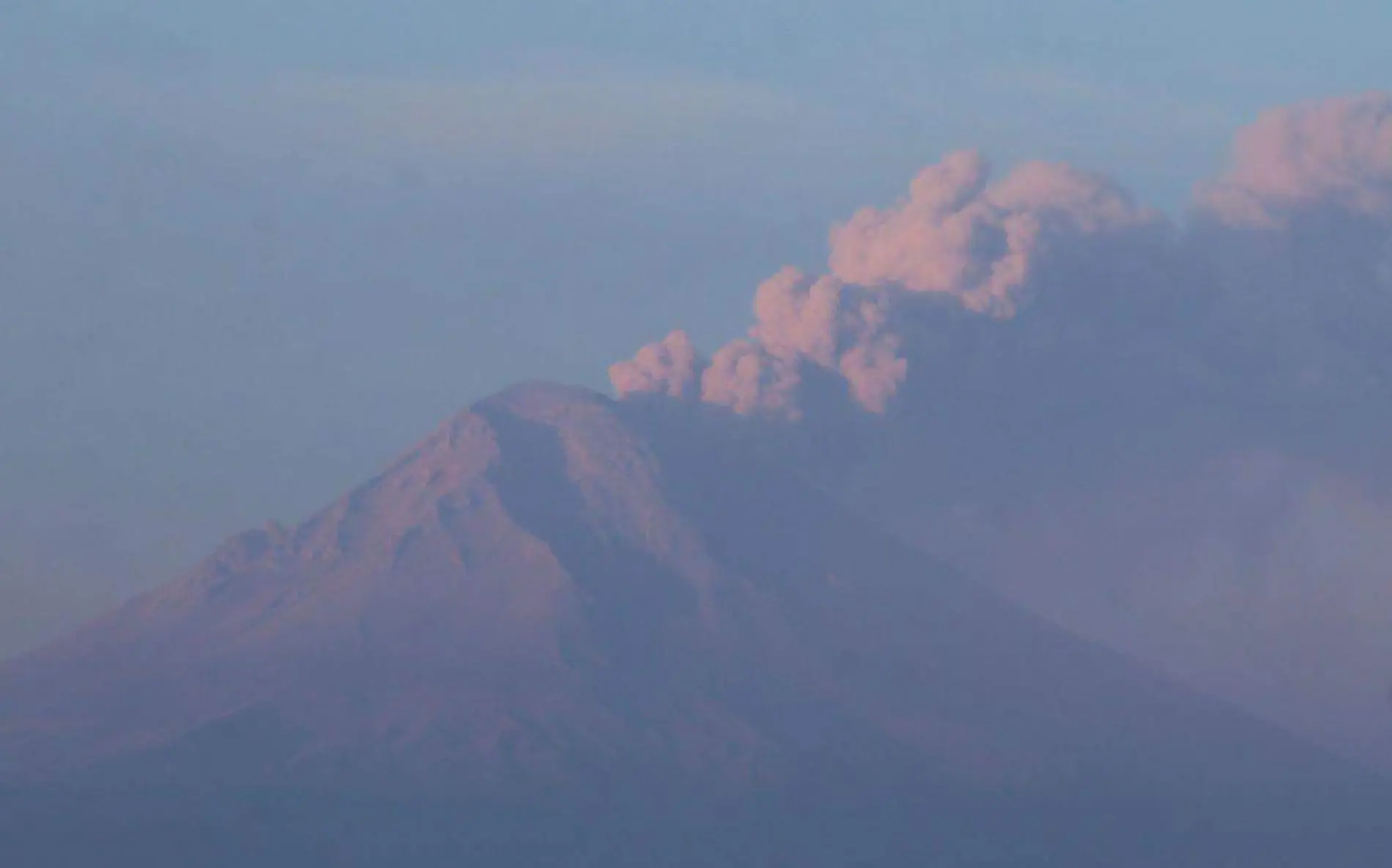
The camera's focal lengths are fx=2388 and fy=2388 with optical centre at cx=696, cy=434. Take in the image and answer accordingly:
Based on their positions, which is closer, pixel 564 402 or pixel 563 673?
pixel 563 673

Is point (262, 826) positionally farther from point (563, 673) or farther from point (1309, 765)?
point (1309, 765)

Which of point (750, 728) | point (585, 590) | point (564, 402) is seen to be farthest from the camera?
point (564, 402)

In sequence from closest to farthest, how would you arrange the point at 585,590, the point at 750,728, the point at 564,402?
the point at 750,728 < the point at 585,590 < the point at 564,402

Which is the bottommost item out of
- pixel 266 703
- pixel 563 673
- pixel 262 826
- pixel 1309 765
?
pixel 262 826

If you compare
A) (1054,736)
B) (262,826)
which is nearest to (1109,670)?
(1054,736)

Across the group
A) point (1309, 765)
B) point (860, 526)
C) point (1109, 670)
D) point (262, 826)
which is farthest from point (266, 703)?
point (1309, 765)

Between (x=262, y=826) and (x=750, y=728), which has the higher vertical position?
(x=750, y=728)
